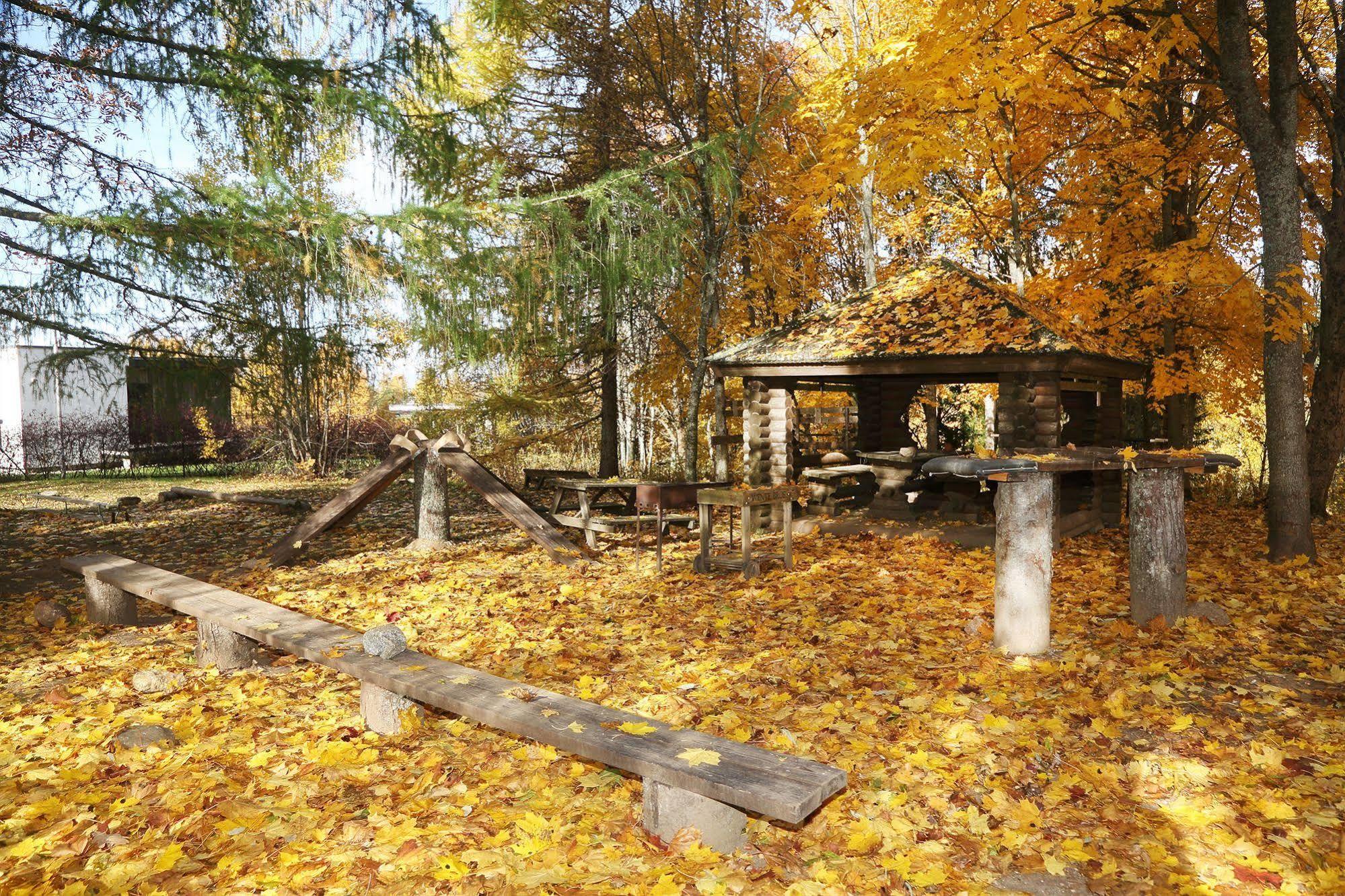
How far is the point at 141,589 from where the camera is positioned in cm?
614

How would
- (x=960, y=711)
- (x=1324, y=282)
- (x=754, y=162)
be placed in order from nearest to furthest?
1. (x=960, y=711)
2. (x=1324, y=282)
3. (x=754, y=162)

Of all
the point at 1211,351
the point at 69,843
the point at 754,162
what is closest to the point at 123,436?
the point at 754,162

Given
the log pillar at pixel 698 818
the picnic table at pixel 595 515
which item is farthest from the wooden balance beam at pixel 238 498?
the log pillar at pixel 698 818

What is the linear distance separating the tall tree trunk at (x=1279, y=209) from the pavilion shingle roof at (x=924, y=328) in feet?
6.33

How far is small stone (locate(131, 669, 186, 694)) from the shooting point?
5219 millimetres

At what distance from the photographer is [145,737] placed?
14.1 ft

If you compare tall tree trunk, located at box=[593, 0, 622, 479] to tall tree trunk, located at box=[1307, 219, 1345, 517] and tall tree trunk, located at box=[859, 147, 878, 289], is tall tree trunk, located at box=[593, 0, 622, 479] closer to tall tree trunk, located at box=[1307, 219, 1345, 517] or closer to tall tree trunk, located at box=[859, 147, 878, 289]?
tall tree trunk, located at box=[859, 147, 878, 289]

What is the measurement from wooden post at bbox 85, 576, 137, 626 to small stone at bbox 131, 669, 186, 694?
6.25 ft

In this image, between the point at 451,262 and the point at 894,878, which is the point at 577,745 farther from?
the point at 451,262

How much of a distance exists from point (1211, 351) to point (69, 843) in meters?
18.0

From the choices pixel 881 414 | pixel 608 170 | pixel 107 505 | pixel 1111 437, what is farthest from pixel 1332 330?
pixel 107 505

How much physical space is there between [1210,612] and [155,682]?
760 centimetres

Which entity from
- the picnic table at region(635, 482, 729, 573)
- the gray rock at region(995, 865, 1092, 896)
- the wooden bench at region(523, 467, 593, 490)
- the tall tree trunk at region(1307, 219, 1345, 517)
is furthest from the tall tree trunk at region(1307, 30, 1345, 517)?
the wooden bench at region(523, 467, 593, 490)

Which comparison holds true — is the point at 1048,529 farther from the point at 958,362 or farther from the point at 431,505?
the point at 431,505
